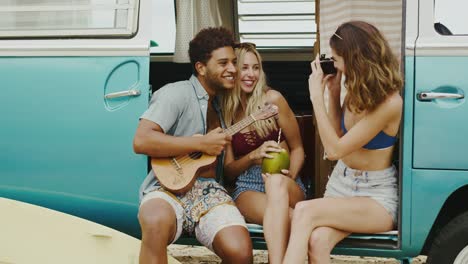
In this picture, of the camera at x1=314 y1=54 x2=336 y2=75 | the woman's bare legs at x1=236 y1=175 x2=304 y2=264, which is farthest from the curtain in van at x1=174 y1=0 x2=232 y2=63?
the woman's bare legs at x1=236 y1=175 x2=304 y2=264

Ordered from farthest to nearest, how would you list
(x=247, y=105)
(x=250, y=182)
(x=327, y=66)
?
(x=247, y=105) → (x=250, y=182) → (x=327, y=66)

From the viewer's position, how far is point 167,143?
4.03 m

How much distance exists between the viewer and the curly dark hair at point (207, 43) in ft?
14.2

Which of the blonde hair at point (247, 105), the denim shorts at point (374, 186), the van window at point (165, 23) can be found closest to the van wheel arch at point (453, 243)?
the denim shorts at point (374, 186)

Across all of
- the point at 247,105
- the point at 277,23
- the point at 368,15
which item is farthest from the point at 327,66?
the point at 277,23

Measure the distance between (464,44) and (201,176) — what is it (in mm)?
1520

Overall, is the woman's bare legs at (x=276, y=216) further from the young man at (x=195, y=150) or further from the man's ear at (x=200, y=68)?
the man's ear at (x=200, y=68)

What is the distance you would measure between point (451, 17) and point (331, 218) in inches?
48.3

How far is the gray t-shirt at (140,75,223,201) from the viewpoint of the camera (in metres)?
4.10

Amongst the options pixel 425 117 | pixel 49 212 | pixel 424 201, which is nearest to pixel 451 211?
pixel 424 201

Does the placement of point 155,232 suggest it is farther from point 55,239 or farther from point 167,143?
point 55,239

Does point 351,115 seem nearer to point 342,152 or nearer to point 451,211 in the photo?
point 342,152

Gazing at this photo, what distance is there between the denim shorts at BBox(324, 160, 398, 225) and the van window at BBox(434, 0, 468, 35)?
768 millimetres

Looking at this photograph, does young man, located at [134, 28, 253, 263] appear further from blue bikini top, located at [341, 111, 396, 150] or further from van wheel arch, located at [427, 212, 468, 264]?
van wheel arch, located at [427, 212, 468, 264]
